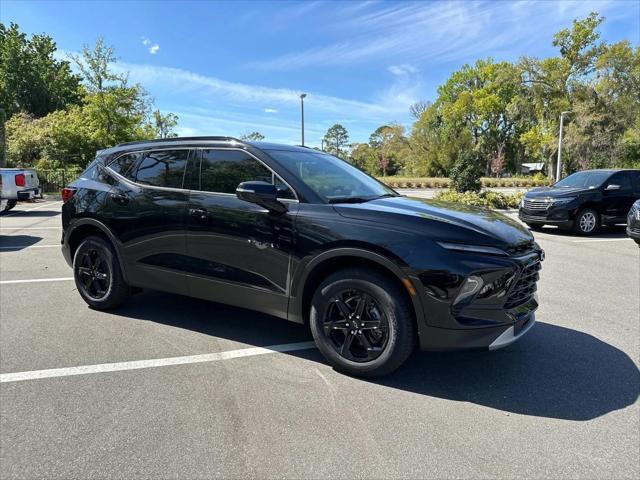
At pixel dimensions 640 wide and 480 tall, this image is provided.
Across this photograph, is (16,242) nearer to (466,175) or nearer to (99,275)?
(99,275)

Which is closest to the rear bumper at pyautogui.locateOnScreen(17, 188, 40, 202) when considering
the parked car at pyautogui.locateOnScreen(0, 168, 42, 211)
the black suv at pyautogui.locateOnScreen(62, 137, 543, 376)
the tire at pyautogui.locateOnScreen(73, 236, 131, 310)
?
the parked car at pyautogui.locateOnScreen(0, 168, 42, 211)

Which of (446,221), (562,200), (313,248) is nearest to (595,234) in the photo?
(562,200)

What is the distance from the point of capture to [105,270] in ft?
15.1

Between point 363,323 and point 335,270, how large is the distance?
0.44 meters

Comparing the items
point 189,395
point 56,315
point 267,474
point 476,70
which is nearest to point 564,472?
point 267,474

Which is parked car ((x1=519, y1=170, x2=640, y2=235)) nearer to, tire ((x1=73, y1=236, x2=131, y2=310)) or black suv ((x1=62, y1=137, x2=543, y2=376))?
black suv ((x1=62, y1=137, x2=543, y2=376))

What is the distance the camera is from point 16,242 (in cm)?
946

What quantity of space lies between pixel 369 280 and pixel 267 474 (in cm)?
138

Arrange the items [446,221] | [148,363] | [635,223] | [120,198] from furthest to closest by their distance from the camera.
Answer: [635,223] < [120,198] < [148,363] < [446,221]

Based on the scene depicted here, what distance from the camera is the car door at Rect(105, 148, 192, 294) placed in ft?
13.1

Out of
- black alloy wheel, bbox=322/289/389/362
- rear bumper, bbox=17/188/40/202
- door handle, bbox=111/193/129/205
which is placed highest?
door handle, bbox=111/193/129/205

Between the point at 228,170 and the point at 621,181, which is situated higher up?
the point at 228,170

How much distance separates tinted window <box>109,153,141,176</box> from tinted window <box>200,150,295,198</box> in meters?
0.98

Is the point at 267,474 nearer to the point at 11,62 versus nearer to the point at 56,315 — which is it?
the point at 56,315
